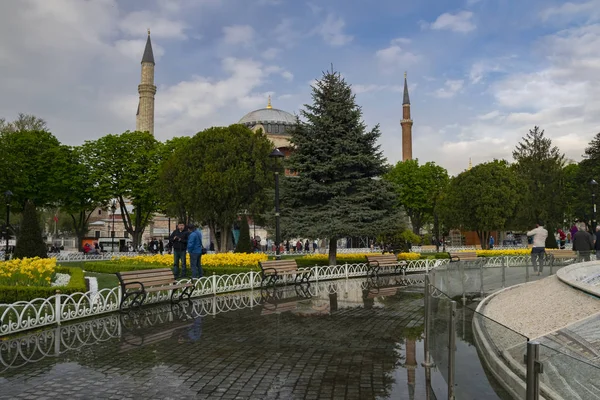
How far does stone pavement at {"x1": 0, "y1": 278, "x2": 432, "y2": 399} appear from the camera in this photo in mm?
5309

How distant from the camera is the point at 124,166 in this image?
39.6 m

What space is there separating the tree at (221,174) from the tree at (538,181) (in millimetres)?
21034

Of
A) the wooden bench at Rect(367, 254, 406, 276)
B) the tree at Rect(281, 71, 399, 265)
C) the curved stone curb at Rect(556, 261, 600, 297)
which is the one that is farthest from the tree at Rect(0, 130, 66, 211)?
the curved stone curb at Rect(556, 261, 600, 297)

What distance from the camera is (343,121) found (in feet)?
67.3

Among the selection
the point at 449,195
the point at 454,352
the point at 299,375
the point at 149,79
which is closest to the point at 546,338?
the point at 454,352

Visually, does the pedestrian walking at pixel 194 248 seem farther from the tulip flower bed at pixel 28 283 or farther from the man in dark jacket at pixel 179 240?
the tulip flower bed at pixel 28 283

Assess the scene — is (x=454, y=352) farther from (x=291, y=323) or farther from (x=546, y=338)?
(x=291, y=323)

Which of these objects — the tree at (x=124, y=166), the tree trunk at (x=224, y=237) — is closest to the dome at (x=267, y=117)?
the tree at (x=124, y=166)

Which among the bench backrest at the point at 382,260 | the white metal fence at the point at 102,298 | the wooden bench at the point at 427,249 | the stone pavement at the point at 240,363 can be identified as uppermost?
the bench backrest at the point at 382,260

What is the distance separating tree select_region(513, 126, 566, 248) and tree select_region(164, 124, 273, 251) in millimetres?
21034

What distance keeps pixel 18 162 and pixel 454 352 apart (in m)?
37.7

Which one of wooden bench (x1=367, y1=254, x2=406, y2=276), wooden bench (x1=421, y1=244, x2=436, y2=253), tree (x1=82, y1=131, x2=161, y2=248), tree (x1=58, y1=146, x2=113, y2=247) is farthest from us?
wooden bench (x1=421, y1=244, x2=436, y2=253)

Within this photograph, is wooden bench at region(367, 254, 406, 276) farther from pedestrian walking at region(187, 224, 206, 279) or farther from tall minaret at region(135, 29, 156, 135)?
tall minaret at region(135, 29, 156, 135)

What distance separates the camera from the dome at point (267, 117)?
232ft
